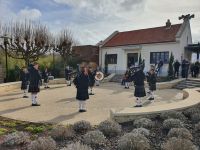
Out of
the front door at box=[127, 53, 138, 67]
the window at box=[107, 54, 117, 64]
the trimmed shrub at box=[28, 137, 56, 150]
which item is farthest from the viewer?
the window at box=[107, 54, 117, 64]

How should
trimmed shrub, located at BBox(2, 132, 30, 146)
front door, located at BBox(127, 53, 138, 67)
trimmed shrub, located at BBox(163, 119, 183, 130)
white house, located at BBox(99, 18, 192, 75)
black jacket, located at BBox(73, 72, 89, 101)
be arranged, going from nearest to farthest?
1. trimmed shrub, located at BBox(2, 132, 30, 146)
2. trimmed shrub, located at BBox(163, 119, 183, 130)
3. black jacket, located at BBox(73, 72, 89, 101)
4. white house, located at BBox(99, 18, 192, 75)
5. front door, located at BBox(127, 53, 138, 67)

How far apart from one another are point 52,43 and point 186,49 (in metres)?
15.9

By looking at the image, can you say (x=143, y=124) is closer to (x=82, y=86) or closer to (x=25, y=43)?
(x=82, y=86)

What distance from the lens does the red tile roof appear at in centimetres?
3189

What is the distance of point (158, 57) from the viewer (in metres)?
32.2

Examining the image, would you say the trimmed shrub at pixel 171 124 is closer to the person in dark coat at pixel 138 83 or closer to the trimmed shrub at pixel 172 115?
the trimmed shrub at pixel 172 115

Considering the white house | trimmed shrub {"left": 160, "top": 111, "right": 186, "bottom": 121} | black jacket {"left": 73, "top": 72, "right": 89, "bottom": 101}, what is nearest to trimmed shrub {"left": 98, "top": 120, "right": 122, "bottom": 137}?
trimmed shrub {"left": 160, "top": 111, "right": 186, "bottom": 121}

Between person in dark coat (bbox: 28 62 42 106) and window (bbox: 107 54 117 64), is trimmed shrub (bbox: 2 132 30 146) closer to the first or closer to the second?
person in dark coat (bbox: 28 62 42 106)

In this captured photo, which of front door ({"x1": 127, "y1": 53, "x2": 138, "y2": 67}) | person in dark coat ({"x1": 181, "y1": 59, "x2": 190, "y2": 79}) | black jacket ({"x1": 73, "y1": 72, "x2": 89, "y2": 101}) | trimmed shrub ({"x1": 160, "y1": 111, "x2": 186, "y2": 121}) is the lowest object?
trimmed shrub ({"x1": 160, "y1": 111, "x2": 186, "y2": 121})

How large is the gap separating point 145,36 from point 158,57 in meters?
3.85

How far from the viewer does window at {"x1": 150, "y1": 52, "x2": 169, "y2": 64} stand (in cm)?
3115

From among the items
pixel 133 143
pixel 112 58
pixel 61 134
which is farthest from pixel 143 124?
pixel 112 58

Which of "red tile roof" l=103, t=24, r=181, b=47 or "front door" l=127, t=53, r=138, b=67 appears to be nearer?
"red tile roof" l=103, t=24, r=181, b=47

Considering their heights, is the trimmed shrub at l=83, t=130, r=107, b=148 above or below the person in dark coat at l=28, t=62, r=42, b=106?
below
